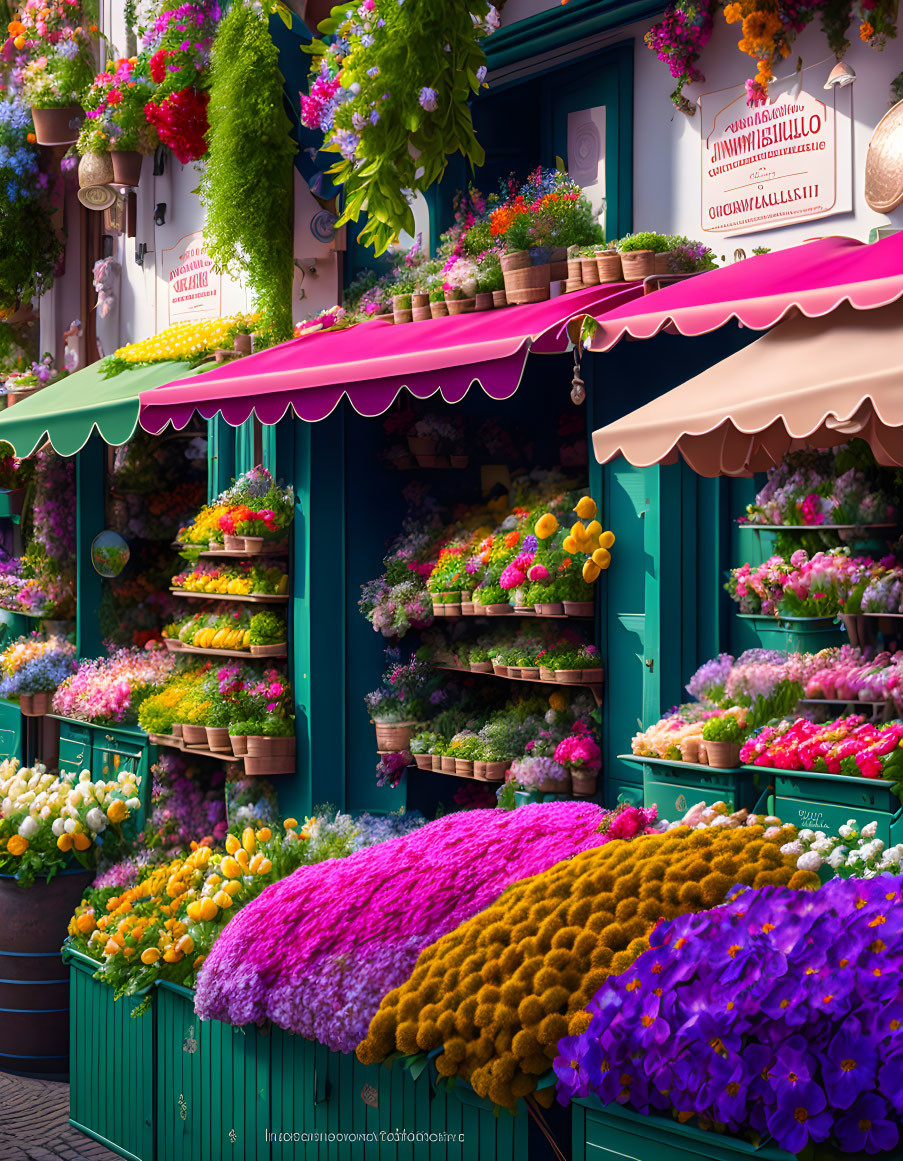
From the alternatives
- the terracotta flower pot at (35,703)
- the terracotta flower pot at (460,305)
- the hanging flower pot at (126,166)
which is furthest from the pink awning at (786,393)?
the terracotta flower pot at (35,703)

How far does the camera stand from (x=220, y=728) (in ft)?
28.0

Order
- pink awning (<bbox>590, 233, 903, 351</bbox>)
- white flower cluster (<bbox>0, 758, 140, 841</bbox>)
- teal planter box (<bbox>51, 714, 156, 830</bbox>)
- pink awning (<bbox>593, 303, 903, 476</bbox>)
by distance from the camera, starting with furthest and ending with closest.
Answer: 1. teal planter box (<bbox>51, 714, 156, 830</bbox>)
2. white flower cluster (<bbox>0, 758, 140, 841</bbox>)
3. pink awning (<bbox>590, 233, 903, 351</bbox>)
4. pink awning (<bbox>593, 303, 903, 476</bbox>)

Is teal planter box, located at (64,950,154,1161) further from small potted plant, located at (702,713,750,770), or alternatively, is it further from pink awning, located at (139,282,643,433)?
pink awning, located at (139,282,643,433)

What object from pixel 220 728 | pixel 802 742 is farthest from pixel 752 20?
pixel 220 728

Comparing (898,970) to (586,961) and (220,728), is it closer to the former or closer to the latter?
(586,961)

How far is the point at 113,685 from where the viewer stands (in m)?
10.0

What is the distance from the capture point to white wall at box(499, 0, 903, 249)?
20.1 ft

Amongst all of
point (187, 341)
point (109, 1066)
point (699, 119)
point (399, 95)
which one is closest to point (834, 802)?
point (109, 1066)

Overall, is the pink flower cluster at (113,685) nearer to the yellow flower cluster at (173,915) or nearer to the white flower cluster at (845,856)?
the yellow flower cluster at (173,915)

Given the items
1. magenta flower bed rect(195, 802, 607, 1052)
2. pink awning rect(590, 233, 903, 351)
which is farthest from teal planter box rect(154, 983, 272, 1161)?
pink awning rect(590, 233, 903, 351)

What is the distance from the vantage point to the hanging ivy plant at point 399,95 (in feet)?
25.0

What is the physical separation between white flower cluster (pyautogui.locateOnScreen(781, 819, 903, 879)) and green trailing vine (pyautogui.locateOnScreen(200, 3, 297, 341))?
6.03 metres

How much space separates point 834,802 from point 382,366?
3.10 metres

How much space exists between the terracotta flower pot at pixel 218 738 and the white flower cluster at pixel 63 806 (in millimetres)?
622
